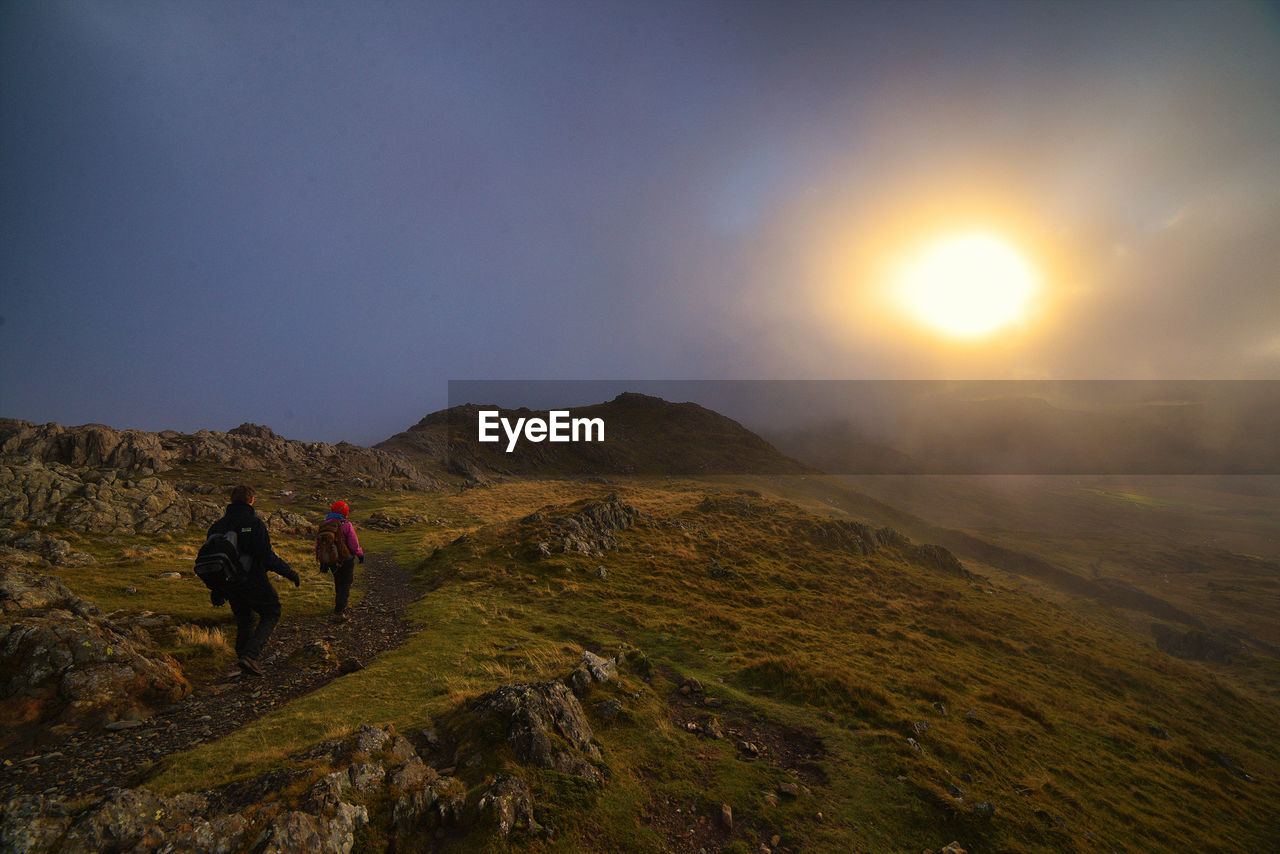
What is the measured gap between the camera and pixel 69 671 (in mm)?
8164

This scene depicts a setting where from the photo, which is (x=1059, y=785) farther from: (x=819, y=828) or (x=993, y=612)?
(x=993, y=612)

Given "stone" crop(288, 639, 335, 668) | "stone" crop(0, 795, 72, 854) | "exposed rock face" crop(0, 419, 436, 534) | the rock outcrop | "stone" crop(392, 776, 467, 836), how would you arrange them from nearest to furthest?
"stone" crop(0, 795, 72, 854), the rock outcrop, "stone" crop(392, 776, 467, 836), "stone" crop(288, 639, 335, 668), "exposed rock face" crop(0, 419, 436, 534)

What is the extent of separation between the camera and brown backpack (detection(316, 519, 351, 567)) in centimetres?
1472

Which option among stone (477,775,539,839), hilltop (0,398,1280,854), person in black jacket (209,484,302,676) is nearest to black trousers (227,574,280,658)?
person in black jacket (209,484,302,676)

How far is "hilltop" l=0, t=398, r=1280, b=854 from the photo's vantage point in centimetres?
661

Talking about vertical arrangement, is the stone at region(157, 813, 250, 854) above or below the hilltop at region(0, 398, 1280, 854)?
above

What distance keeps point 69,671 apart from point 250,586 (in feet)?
9.18

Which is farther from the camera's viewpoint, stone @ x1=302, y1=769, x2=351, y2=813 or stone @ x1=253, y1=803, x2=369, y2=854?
stone @ x1=302, y1=769, x2=351, y2=813

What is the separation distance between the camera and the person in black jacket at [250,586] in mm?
10406

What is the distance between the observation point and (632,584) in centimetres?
2531

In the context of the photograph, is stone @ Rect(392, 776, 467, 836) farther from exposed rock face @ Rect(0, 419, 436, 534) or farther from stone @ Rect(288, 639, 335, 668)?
exposed rock face @ Rect(0, 419, 436, 534)

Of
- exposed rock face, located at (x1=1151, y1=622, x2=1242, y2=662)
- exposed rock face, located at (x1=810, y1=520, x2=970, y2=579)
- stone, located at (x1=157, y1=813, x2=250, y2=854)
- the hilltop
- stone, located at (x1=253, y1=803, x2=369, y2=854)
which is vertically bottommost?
exposed rock face, located at (x1=1151, y1=622, x2=1242, y2=662)

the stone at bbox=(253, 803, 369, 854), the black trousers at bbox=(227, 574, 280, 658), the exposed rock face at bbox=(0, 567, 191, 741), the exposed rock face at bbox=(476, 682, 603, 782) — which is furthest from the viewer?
the black trousers at bbox=(227, 574, 280, 658)

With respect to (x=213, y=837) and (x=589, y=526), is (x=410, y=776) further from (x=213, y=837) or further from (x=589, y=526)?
(x=589, y=526)
